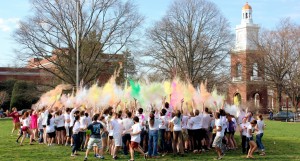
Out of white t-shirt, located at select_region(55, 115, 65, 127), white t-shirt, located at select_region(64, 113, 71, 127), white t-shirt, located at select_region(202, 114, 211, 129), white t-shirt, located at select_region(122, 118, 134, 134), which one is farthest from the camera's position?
white t-shirt, located at select_region(55, 115, 65, 127)

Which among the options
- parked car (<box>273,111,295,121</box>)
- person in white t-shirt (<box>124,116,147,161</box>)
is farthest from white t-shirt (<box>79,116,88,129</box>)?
parked car (<box>273,111,295,121</box>)

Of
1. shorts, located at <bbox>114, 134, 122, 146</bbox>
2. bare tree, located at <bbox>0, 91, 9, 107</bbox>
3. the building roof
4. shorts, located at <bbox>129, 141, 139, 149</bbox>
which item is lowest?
shorts, located at <bbox>129, 141, 139, 149</bbox>

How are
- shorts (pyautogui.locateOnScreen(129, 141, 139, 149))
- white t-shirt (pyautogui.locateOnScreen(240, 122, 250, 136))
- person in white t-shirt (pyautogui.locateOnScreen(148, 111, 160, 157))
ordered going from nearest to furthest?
shorts (pyautogui.locateOnScreen(129, 141, 139, 149)) → person in white t-shirt (pyautogui.locateOnScreen(148, 111, 160, 157)) → white t-shirt (pyautogui.locateOnScreen(240, 122, 250, 136))

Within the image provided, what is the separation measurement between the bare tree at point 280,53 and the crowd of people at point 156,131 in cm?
3794

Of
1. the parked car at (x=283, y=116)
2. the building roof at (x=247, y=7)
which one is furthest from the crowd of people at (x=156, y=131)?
the building roof at (x=247, y=7)

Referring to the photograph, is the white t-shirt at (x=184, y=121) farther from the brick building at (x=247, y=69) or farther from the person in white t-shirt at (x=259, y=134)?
the brick building at (x=247, y=69)

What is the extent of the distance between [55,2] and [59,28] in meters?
2.64

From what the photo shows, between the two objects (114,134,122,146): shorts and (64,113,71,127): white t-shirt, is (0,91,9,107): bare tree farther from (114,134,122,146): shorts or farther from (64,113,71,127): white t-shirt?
(114,134,122,146): shorts

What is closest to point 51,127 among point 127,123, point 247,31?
point 127,123

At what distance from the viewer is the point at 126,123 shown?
50.8 ft

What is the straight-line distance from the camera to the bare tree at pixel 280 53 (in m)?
53.8

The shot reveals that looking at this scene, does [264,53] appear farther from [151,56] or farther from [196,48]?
[151,56]

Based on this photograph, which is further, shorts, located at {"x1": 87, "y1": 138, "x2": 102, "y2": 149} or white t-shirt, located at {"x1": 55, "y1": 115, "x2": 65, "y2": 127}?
white t-shirt, located at {"x1": 55, "y1": 115, "x2": 65, "y2": 127}

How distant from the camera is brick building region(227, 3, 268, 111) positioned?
184 ft
